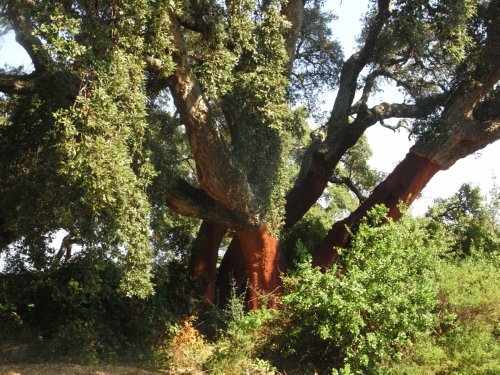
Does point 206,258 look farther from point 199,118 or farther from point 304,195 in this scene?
→ point 199,118

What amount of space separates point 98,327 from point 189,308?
2188mm

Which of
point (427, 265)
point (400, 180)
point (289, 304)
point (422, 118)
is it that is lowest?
point (289, 304)

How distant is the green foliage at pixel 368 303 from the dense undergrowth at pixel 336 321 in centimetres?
1

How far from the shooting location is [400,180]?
11.1 meters

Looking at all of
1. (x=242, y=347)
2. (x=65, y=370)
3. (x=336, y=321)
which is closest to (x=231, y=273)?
(x=242, y=347)

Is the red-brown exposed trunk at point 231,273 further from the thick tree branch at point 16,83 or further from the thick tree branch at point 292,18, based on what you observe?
the thick tree branch at point 16,83

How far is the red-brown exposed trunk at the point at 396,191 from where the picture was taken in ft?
35.9

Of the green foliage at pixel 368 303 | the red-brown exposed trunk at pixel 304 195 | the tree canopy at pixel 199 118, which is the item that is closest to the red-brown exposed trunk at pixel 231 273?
the tree canopy at pixel 199 118

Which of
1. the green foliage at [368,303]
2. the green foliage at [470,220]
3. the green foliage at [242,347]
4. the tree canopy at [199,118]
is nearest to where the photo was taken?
the tree canopy at [199,118]

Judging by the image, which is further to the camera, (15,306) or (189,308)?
(189,308)

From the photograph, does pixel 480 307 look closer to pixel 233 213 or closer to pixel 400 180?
pixel 400 180

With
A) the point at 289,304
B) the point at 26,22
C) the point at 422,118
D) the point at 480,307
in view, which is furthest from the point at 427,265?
the point at 26,22

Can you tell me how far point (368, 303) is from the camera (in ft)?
25.2

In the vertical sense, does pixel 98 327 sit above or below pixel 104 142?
below
